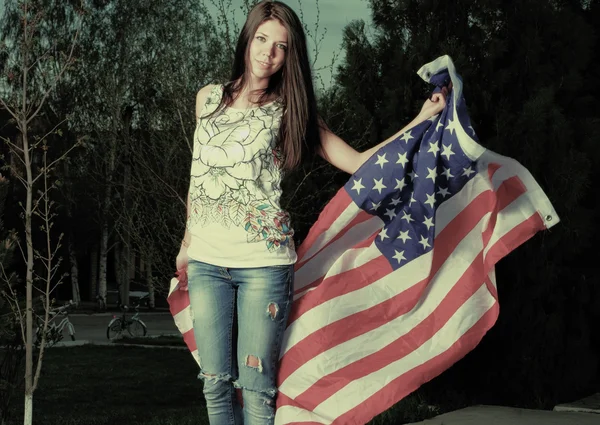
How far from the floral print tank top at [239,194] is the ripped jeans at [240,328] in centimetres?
6

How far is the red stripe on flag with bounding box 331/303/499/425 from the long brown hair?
1.16 metres

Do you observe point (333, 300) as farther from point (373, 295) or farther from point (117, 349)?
point (117, 349)

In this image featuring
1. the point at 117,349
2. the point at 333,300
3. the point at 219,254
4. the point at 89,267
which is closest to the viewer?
the point at 219,254

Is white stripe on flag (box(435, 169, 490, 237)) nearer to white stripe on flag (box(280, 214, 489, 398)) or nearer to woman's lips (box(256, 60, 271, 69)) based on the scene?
white stripe on flag (box(280, 214, 489, 398))

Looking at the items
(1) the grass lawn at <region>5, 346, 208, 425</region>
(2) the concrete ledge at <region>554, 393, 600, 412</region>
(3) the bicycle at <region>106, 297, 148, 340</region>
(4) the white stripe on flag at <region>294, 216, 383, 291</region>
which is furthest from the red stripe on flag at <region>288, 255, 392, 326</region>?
(3) the bicycle at <region>106, 297, 148, 340</region>

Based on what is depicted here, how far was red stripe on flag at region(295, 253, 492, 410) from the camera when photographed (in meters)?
4.26

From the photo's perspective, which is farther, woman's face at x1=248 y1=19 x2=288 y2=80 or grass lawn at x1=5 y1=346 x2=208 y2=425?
grass lawn at x1=5 y1=346 x2=208 y2=425

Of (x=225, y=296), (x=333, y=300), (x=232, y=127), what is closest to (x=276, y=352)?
(x=225, y=296)

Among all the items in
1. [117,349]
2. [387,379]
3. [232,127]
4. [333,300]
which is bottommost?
[117,349]

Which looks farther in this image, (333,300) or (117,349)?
(117,349)

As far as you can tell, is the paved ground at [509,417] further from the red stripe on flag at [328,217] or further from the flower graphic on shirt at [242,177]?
the flower graphic on shirt at [242,177]

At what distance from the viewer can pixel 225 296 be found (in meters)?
3.69

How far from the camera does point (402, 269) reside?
4.50m

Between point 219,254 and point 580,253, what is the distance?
3918 millimetres
